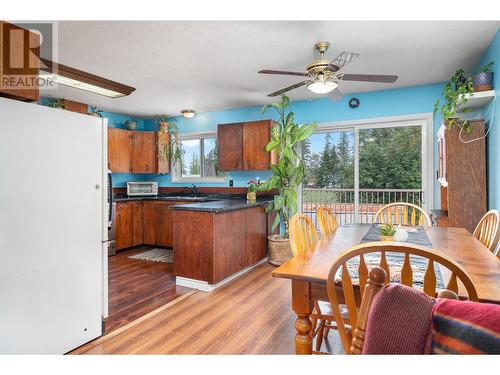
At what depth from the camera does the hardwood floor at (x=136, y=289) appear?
2670mm

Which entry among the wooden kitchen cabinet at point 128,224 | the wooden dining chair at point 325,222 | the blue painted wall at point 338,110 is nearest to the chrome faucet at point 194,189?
the blue painted wall at point 338,110

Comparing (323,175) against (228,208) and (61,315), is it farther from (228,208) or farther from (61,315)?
(61,315)

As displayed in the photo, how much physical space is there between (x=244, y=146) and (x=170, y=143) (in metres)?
1.80

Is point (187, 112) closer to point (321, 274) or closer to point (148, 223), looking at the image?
point (148, 223)

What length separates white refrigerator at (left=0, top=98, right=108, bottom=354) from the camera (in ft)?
5.55

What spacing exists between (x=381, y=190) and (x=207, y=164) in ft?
10.2

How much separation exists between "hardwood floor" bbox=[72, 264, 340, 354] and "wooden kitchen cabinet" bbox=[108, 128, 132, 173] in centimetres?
311

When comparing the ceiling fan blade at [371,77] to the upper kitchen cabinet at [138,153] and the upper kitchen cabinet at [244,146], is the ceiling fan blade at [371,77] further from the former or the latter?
the upper kitchen cabinet at [138,153]

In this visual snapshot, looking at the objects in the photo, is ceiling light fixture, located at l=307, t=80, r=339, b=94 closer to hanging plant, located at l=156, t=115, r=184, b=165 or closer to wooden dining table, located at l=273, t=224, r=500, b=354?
wooden dining table, located at l=273, t=224, r=500, b=354

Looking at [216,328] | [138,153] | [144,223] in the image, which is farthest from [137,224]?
[216,328]

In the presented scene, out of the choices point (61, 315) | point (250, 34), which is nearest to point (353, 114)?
point (250, 34)

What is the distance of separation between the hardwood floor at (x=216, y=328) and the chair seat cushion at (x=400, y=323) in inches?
62.1

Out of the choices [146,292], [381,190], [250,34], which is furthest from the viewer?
[381,190]
